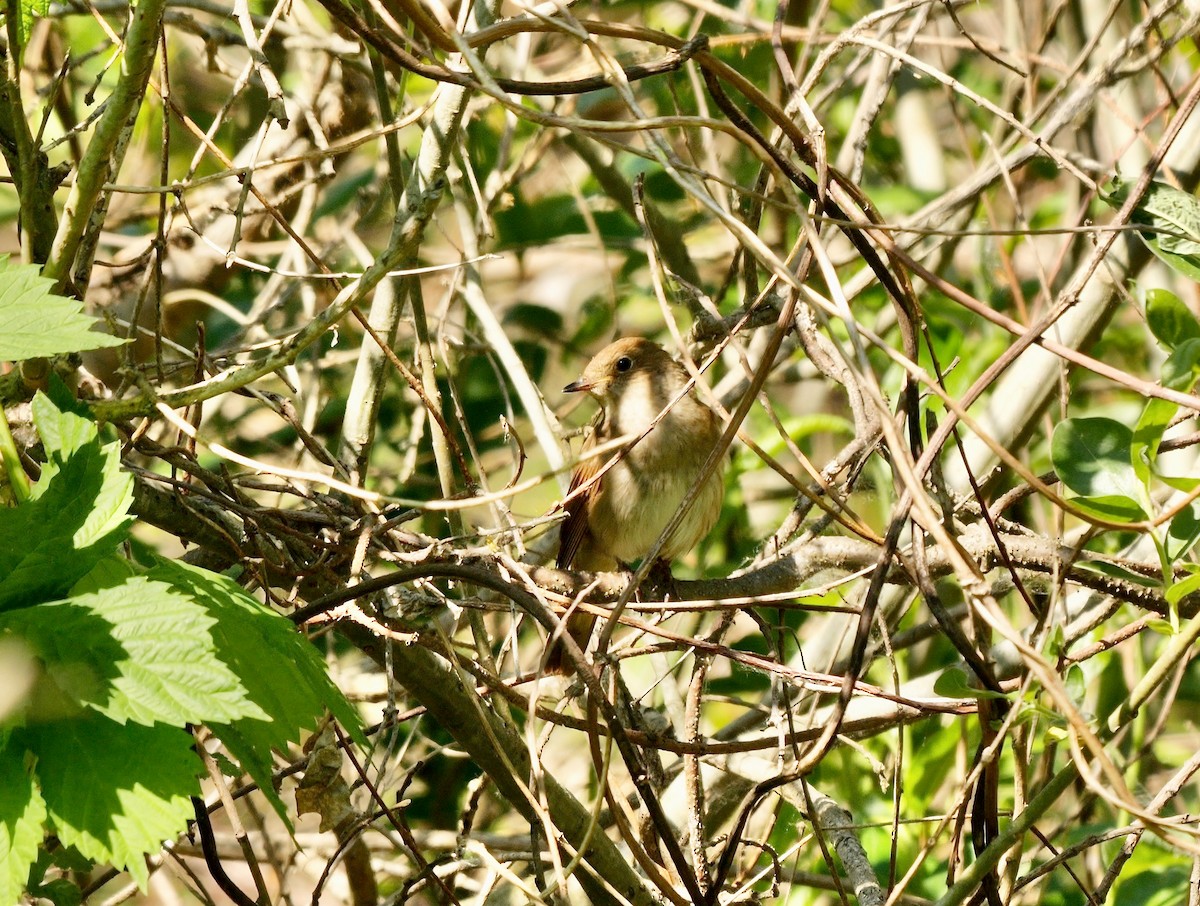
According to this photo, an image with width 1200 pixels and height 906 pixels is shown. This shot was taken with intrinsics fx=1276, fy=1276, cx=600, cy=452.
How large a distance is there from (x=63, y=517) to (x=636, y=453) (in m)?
3.27

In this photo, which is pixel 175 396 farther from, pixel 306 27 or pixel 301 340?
pixel 306 27

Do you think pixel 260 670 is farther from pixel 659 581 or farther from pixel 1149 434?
pixel 659 581

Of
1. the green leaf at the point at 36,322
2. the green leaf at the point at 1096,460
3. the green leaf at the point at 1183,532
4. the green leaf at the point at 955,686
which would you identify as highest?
the green leaf at the point at 36,322

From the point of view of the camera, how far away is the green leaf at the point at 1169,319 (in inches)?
102

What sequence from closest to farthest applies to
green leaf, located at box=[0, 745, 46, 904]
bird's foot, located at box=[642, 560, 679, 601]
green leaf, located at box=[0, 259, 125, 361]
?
green leaf, located at box=[0, 745, 46, 904]
green leaf, located at box=[0, 259, 125, 361]
bird's foot, located at box=[642, 560, 679, 601]

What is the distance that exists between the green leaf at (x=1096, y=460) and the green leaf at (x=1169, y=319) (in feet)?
1.10

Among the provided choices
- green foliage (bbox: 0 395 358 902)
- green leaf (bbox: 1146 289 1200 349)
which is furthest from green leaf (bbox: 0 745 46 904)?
green leaf (bbox: 1146 289 1200 349)

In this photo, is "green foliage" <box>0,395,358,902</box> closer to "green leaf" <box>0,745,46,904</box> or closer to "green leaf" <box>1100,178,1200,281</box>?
"green leaf" <box>0,745,46,904</box>

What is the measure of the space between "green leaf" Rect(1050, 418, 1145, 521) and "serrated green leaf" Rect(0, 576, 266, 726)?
58.9 inches

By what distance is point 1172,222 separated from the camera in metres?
2.63

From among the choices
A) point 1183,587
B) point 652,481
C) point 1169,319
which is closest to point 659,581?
point 652,481

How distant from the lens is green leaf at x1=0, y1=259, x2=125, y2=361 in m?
2.05

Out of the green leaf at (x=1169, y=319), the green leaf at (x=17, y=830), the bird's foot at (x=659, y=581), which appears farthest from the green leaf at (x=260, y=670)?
the bird's foot at (x=659, y=581)

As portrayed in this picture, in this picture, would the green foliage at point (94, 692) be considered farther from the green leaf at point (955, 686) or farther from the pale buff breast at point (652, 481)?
the pale buff breast at point (652, 481)
